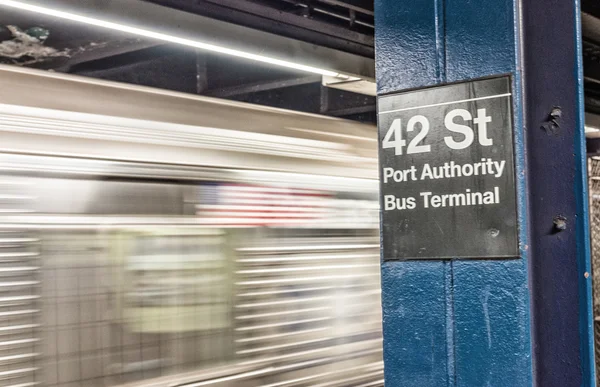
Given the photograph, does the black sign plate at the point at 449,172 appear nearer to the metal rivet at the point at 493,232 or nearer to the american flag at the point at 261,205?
the metal rivet at the point at 493,232

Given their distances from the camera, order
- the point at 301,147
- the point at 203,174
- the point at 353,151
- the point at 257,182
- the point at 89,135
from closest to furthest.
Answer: the point at 89,135 < the point at 203,174 < the point at 257,182 < the point at 301,147 < the point at 353,151

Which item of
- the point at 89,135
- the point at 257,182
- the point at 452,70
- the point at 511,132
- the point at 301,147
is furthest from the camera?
the point at 301,147

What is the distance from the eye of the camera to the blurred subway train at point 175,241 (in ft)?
11.6

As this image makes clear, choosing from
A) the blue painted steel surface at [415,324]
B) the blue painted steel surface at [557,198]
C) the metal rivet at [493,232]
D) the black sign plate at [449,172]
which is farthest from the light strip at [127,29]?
the metal rivet at [493,232]

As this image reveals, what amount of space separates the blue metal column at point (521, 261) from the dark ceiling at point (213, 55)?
206cm

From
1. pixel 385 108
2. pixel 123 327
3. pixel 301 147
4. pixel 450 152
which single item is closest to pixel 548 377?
pixel 450 152

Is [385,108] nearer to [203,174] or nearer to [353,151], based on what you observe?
[203,174]

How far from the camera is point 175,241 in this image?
4.06 m

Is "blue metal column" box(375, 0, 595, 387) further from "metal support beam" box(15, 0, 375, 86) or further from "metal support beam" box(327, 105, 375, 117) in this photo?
"metal support beam" box(327, 105, 375, 117)

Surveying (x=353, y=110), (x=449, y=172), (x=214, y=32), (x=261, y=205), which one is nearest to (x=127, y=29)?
(x=214, y=32)

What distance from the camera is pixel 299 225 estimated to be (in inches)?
189

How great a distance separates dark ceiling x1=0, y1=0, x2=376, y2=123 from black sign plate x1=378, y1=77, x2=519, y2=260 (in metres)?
1.93

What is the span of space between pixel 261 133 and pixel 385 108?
2.07 meters

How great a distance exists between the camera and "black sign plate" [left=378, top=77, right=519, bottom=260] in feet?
7.84
